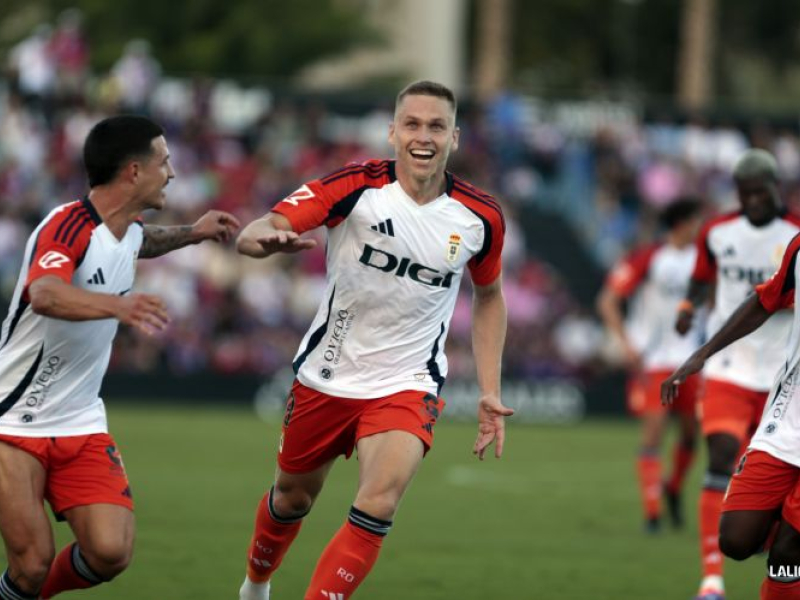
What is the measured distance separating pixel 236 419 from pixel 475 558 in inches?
538

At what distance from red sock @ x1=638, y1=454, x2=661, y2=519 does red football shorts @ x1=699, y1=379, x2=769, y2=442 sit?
3.14 metres

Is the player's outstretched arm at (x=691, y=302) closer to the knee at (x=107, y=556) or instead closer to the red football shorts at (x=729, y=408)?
the red football shorts at (x=729, y=408)

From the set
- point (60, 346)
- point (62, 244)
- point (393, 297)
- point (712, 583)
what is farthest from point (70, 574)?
point (712, 583)

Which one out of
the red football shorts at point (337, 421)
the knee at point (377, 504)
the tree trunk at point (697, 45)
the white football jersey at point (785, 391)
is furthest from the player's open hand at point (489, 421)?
the tree trunk at point (697, 45)

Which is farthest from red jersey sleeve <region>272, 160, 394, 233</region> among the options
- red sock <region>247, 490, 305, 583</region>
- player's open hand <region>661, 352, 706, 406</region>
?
player's open hand <region>661, 352, 706, 406</region>

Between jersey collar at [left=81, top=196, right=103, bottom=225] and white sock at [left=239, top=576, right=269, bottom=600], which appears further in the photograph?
white sock at [left=239, top=576, right=269, bottom=600]

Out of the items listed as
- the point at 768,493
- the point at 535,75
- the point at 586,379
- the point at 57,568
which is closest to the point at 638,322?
the point at 768,493

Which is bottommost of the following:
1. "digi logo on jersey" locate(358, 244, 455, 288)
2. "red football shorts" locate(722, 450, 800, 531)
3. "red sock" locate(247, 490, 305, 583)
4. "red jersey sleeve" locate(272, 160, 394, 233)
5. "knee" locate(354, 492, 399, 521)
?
"red sock" locate(247, 490, 305, 583)

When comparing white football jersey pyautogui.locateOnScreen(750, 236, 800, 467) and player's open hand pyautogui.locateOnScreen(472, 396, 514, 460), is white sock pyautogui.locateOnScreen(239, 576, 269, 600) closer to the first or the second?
player's open hand pyautogui.locateOnScreen(472, 396, 514, 460)

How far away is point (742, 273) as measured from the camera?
1158 cm

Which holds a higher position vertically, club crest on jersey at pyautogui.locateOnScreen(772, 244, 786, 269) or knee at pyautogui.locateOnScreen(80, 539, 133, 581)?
club crest on jersey at pyautogui.locateOnScreen(772, 244, 786, 269)

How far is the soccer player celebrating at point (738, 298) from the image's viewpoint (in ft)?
36.7

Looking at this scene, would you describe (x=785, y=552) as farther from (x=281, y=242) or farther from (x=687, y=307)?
(x=687, y=307)

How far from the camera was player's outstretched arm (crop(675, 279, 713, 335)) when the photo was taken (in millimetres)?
11398
